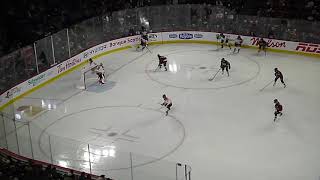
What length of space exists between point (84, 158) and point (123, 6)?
16.7m

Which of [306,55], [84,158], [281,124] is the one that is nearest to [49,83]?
[84,158]

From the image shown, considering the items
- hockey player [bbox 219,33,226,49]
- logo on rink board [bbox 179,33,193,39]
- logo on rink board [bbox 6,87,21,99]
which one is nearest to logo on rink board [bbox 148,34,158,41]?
logo on rink board [bbox 179,33,193,39]

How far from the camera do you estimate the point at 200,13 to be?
Answer: 2717cm

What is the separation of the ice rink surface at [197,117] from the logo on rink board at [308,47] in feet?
2.17

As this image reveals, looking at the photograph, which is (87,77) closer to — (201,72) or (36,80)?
(36,80)

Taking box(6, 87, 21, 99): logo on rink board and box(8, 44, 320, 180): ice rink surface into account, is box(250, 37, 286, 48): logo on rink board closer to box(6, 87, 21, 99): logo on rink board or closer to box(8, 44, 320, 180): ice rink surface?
box(8, 44, 320, 180): ice rink surface

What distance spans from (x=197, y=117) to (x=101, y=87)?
17.3 ft

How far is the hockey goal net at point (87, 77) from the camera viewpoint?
21.5 m

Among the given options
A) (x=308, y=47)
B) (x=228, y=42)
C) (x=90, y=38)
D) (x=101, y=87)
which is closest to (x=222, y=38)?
(x=228, y=42)

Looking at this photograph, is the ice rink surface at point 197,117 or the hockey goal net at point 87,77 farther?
the hockey goal net at point 87,77

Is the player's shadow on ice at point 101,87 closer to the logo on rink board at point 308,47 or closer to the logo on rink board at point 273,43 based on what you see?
the logo on rink board at point 273,43

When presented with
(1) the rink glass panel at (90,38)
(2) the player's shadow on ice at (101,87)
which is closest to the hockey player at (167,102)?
(2) the player's shadow on ice at (101,87)

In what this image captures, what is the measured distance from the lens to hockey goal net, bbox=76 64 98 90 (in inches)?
845

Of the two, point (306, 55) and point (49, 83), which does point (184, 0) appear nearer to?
point (306, 55)
